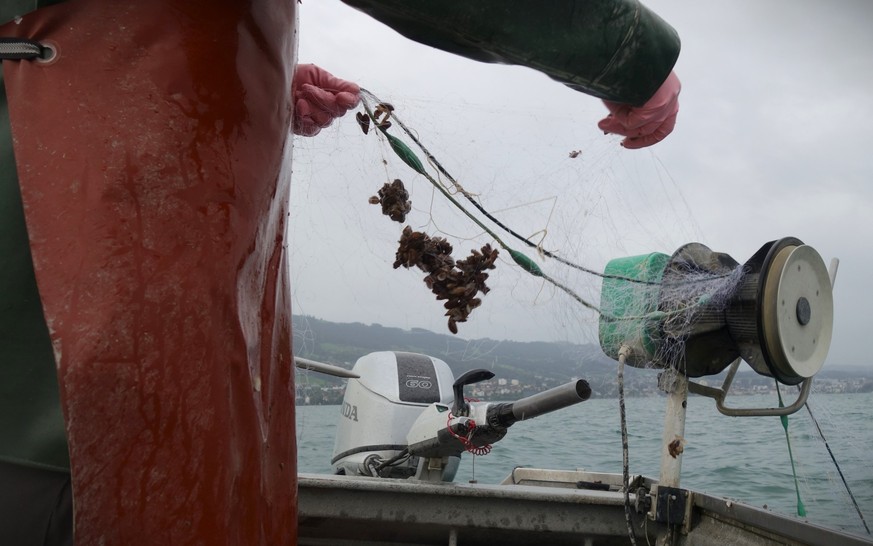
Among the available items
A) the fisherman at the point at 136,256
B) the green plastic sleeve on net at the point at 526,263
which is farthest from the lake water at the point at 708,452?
the fisherman at the point at 136,256

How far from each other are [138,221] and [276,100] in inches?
16.8

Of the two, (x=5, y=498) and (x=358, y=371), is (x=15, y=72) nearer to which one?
(x=5, y=498)

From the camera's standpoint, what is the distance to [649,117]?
1778 mm

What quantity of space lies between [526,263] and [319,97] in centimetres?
104

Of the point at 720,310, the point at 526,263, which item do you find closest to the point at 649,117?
the point at 526,263

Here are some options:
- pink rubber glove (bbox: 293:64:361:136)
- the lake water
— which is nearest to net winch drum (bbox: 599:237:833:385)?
the lake water

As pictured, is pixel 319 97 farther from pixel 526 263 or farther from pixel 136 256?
pixel 136 256

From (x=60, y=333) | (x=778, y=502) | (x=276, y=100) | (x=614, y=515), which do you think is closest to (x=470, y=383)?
(x=614, y=515)

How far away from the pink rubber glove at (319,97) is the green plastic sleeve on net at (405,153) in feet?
0.58

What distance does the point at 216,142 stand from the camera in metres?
1.32

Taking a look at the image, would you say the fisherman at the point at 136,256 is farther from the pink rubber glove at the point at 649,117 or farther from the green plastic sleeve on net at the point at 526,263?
the green plastic sleeve on net at the point at 526,263

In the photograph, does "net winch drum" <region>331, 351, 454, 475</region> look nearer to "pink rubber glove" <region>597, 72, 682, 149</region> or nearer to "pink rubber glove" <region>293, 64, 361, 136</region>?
"pink rubber glove" <region>293, 64, 361, 136</region>

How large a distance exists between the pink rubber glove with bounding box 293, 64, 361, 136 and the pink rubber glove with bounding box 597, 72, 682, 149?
848 mm

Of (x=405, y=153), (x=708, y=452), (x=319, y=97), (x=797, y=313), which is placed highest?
(x=319, y=97)
